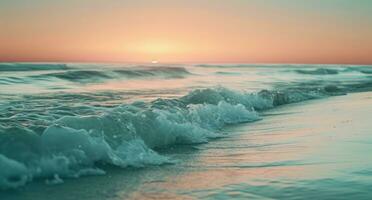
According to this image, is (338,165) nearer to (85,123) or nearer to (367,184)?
(367,184)

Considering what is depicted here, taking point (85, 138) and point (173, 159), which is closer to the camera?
point (85, 138)

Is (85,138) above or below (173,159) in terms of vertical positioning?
above

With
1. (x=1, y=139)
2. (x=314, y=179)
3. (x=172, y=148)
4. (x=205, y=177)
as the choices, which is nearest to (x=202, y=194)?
(x=205, y=177)

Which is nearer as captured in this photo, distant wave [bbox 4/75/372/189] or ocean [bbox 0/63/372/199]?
ocean [bbox 0/63/372/199]

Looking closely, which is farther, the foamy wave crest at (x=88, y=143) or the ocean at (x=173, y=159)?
the foamy wave crest at (x=88, y=143)

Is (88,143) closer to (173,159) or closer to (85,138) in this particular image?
(85,138)

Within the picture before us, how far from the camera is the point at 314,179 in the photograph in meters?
4.63

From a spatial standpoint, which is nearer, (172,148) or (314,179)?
(314,179)

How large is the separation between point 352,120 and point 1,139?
261 inches

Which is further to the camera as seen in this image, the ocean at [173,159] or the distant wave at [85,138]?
the distant wave at [85,138]

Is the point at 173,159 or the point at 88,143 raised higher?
the point at 88,143

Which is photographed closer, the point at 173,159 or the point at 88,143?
the point at 88,143

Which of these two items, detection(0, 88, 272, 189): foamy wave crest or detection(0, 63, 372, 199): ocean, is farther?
detection(0, 88, 272, 189): foamy wave crest

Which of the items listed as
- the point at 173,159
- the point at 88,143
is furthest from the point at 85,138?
the point at 173,159
